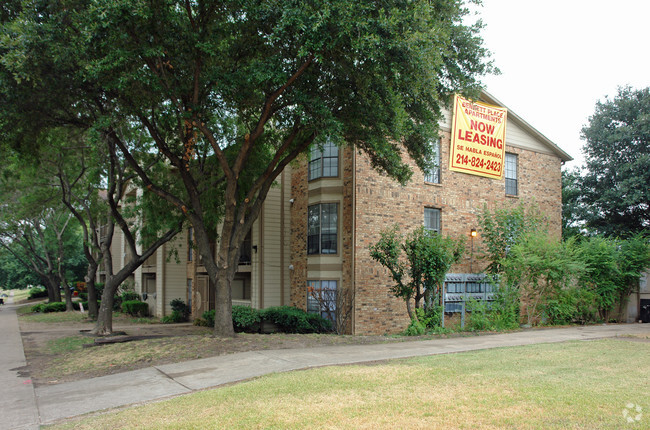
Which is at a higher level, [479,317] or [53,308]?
[479,317]

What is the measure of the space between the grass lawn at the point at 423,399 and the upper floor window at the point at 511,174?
13.1 m

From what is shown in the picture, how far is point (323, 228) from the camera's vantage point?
18.7m

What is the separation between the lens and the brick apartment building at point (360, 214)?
698 inches

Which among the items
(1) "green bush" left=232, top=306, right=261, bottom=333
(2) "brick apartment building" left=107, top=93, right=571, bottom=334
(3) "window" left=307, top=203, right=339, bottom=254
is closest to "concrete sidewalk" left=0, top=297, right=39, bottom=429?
(1) "green bush" left=232, top=306, right=261, bottom=333

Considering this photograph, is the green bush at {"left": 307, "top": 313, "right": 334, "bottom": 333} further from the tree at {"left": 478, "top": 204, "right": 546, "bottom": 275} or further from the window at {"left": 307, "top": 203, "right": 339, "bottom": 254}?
the tree at {"left": 478, "top": 204, "right": 546, "bottom": 275}

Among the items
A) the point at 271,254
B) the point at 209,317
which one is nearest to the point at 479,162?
the point at 271,254

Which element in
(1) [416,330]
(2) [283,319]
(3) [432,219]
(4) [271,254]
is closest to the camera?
(1) [416,330]

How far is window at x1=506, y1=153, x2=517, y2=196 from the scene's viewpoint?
21781 millimetres

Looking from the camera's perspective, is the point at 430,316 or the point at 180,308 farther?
the point at 180,308

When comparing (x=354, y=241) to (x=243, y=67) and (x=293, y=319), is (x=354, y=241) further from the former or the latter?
(x=243, y=67)

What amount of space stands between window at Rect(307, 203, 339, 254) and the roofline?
799cm

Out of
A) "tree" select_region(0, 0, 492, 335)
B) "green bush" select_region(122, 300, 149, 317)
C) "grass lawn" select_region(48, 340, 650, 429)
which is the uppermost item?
"tree" select_region(0, 0, 492, 335)

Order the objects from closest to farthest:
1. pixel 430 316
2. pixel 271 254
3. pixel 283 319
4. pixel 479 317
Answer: pixel 430 316
pixel 479 317
pixel 283 319
pixel 271 254

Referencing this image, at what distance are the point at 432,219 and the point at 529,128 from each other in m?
6.65
